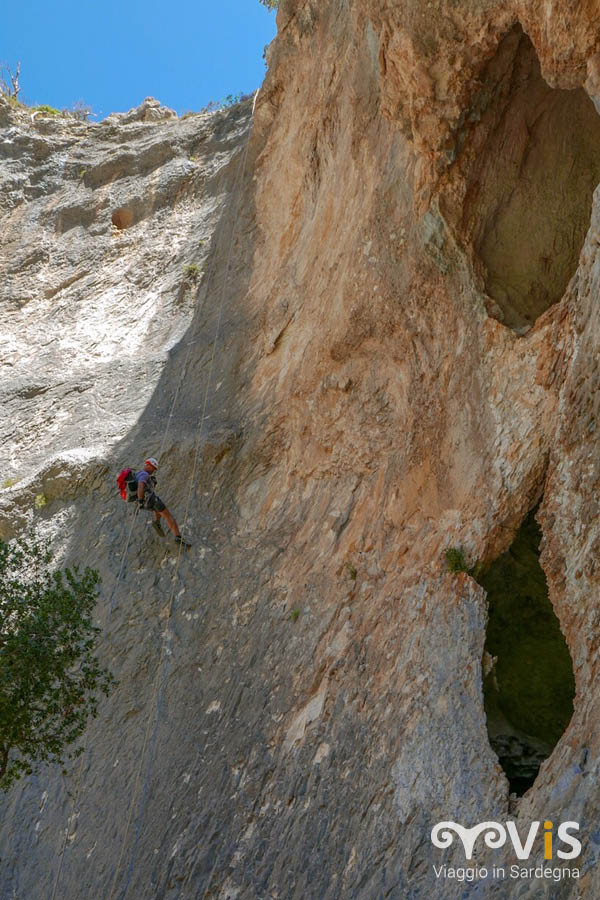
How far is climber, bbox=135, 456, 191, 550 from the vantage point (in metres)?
13.4

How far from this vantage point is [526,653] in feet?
38.5

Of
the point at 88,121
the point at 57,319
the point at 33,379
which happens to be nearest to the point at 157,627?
the point at 33,379

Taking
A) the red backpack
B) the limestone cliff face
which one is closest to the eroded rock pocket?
the limestone cliff face

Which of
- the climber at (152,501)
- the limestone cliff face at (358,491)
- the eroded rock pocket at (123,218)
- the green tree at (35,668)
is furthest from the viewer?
the eroded rock pocket at (123,218)

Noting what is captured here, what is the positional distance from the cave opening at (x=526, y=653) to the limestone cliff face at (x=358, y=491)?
149cm

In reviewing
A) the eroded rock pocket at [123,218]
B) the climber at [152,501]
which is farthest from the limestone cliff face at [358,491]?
the eroded rock pocket at [123,218]

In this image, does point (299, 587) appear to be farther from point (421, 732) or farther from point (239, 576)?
point (421, 732)

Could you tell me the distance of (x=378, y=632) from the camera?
10578mm

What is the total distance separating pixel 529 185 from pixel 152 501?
705 centimetres

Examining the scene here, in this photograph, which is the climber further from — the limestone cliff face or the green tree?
the green tree

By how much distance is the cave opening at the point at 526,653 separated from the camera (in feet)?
37.4

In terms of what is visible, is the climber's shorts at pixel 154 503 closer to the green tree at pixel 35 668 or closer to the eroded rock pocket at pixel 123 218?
the green tree at pixel 35 668

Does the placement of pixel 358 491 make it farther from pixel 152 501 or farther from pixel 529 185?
pixel 529 185

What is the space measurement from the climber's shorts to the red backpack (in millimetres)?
234
